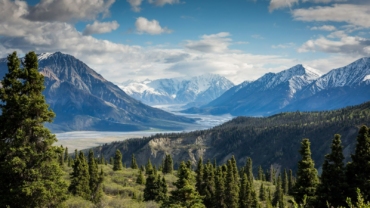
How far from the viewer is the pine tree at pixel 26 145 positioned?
86.7 feet

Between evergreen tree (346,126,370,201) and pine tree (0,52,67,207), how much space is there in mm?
30786

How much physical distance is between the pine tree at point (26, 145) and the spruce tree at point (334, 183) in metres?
29.2

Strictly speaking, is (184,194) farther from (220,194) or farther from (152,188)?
(152,188)

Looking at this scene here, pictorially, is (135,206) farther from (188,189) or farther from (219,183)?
(219,183)

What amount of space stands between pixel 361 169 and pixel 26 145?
34.7 meters

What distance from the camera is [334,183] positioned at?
132 ft

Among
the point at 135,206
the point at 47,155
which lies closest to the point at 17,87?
the point at 47,155

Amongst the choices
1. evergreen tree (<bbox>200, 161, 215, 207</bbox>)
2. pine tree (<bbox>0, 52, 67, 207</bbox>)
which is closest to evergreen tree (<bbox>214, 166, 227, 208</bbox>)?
evergreen tree (<bbox>200, 161, 215, 207</bbox>)

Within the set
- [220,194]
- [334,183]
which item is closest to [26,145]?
[334,183]

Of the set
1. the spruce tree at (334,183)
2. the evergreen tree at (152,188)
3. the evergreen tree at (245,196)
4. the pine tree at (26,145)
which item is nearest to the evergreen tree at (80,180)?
the evergreen tree at (152,188)

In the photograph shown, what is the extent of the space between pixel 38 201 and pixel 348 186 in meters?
32.6

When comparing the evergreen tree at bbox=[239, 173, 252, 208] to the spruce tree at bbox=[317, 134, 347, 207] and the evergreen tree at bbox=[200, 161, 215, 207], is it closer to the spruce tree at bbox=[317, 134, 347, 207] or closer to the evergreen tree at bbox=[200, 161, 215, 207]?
the evergreen tree at bbox=[200, 161, 215, 207]

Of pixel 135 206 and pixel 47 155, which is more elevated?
pixel 47 155

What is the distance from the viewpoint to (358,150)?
38.8 m
